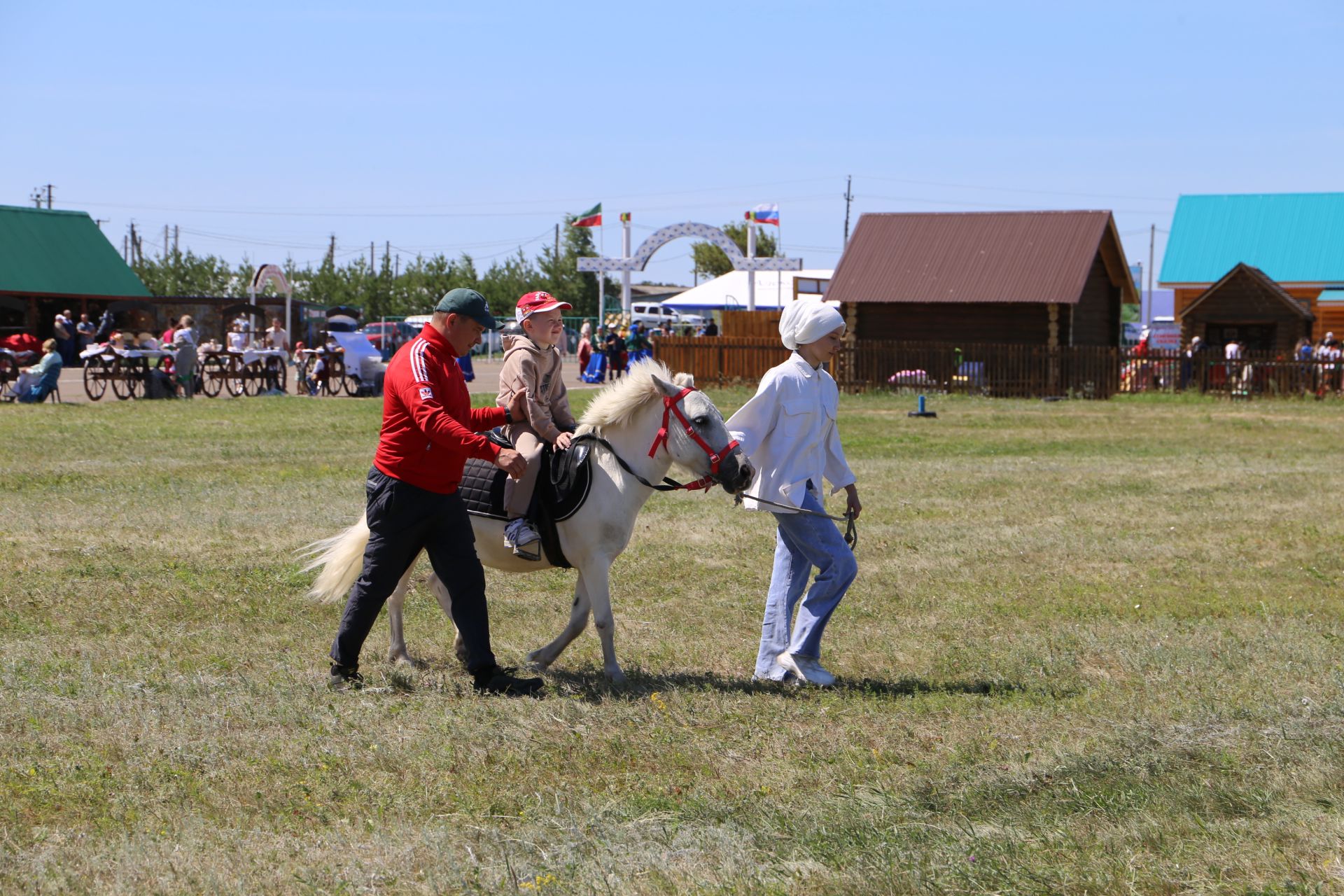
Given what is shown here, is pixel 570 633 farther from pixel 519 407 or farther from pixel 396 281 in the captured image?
pixel 396 281

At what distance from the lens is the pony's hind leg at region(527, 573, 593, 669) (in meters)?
7.27

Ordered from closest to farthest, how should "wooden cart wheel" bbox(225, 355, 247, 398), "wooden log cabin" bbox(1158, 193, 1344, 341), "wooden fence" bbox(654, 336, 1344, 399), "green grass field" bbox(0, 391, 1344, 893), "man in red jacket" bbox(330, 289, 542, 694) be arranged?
1. "green grass field" bbox(0, 391, 1344, 893)
2. "man in red jacket" bbox(330, 289, 542, 694)
3. "wooden cart wheel" bbox(225, 355, 247, 398)
4. "wooden fence" bbox(654, 336, 1344, 399)
5. "wooden log cabin" bbox(1158, 193, 1344, 341)

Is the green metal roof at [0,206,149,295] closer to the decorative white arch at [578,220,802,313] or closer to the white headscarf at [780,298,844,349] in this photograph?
the decorative white arch at [578,220,802,313]

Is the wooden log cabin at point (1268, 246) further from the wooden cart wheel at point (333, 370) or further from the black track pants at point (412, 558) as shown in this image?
the black track pants at point (412, 558)

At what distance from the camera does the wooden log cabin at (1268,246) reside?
43.6m

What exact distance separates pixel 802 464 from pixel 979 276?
31.0 m

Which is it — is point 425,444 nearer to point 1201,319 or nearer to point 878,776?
point 878,776

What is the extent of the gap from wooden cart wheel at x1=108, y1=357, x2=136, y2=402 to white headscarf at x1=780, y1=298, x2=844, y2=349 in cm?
2330

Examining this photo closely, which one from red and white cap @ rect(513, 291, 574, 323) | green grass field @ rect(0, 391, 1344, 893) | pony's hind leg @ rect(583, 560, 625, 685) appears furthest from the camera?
red and white cap @ rect(513, 291, 574, 323)

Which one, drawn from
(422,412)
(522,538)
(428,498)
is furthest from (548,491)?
(422,412)


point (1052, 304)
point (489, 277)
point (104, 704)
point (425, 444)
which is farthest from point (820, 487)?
point (489, 277)

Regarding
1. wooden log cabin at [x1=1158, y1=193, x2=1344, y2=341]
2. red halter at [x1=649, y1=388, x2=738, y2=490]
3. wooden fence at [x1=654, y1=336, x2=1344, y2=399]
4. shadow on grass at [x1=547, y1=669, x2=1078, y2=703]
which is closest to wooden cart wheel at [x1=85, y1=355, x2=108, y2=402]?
wooden fence at [x1=654, y1=336, x2=1344, y2=399]

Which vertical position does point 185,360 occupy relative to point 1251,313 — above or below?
below

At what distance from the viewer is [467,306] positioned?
6461mm
